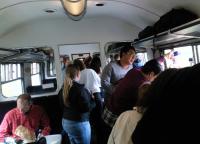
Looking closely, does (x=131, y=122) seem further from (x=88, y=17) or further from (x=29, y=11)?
(x=88, y=17)

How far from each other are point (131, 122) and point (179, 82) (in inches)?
38.0

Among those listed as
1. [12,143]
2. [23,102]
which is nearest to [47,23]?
[23,102]

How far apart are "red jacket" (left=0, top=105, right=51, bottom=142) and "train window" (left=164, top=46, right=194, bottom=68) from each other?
1.87m

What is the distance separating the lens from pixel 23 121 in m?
3.32

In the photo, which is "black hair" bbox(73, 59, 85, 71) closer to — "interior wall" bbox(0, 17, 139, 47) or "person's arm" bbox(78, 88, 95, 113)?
"person's arm" bbox(78, 88, 95, 113)

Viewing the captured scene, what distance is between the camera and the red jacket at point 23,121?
3.27 m

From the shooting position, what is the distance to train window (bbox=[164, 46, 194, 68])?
11.2 feet

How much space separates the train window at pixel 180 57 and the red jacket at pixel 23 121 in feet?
6.12

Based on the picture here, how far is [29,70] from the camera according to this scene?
16.9 ft

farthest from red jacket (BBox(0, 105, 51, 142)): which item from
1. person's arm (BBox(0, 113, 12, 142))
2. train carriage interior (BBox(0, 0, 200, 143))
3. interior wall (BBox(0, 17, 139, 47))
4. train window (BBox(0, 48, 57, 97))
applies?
interior wall (BBox(0, 17, 139, 47))

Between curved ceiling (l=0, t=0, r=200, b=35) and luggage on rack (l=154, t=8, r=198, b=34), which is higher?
curved ceiling (l=0, t=0, r=200, b=35)

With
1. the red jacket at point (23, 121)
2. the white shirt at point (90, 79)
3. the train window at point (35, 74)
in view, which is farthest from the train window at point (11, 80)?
the red jacket at point (23, 121)

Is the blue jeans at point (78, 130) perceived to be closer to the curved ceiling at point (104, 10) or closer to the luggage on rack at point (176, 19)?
the luggage on rack at point (176, 19)

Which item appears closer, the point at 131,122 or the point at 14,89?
the point at 131,122
